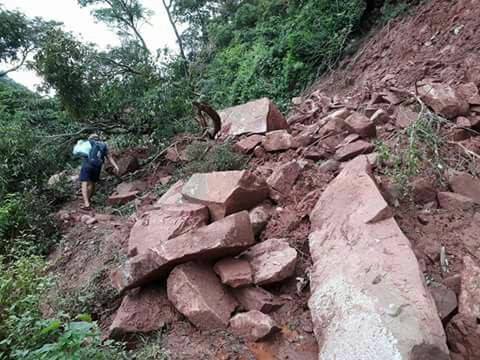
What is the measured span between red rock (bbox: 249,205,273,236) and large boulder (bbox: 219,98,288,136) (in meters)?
1.92

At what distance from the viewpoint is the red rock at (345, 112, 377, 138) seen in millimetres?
3641

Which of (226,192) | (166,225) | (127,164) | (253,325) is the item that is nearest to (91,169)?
(127,164)

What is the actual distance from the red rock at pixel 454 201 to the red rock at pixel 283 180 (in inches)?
49.0

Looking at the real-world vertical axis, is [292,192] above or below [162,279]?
below

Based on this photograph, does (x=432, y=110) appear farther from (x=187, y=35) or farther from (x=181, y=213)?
(x=187, y=35)

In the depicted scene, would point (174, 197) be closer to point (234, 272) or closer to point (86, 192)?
point (234, 272)

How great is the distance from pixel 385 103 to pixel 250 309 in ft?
10.7

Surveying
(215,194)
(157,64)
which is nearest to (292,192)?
(215,194)

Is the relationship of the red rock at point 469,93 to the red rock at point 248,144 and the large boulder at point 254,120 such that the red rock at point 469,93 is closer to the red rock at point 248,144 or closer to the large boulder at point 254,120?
the large boulder at point 254,120

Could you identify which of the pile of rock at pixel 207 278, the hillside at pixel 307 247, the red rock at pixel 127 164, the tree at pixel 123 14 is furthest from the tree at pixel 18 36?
the pile of rock at pixel 207 278

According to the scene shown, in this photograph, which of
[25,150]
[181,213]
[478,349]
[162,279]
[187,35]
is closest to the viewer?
[478,349]

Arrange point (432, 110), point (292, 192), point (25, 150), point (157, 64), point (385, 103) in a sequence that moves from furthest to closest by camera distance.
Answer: point (157, 64) < point (25, 150) < point (385, 103) < point (432, 110) < point (292, 192)

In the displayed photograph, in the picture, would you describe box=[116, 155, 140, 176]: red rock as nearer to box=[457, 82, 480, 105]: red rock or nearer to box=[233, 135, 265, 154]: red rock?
box=[233, 135, 265, 154]: red rock

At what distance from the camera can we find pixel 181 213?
294 cm
